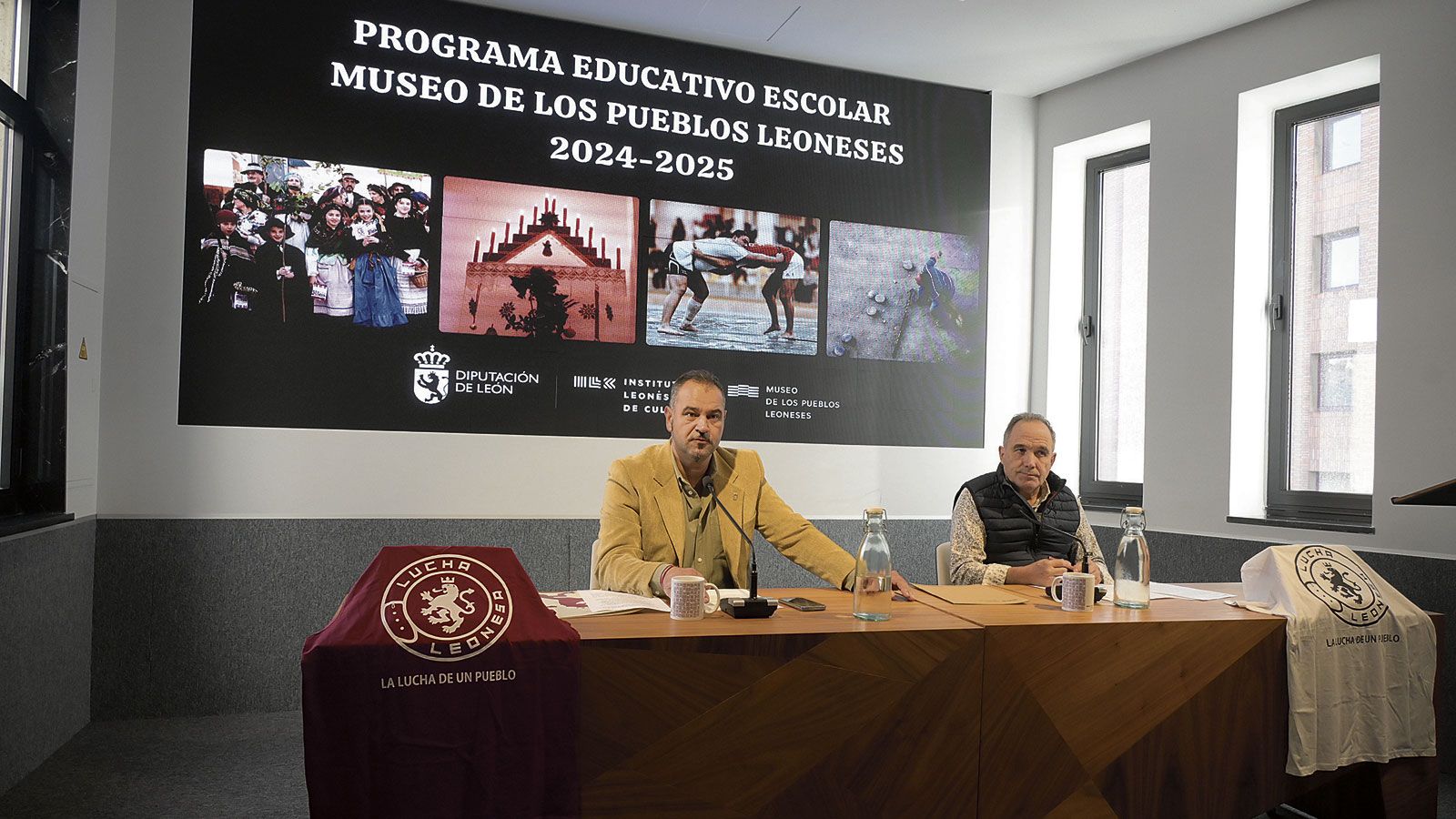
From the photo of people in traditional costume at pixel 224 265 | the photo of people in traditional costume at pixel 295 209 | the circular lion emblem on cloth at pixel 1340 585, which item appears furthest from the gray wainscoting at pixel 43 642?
the circular lion emblem on cloth at pixel 1340 585

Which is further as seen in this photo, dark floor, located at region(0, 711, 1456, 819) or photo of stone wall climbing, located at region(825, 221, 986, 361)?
photo of stone wall climbing, located at region(825, 221, 986, 361)

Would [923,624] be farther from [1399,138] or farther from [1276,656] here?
[1399,138]

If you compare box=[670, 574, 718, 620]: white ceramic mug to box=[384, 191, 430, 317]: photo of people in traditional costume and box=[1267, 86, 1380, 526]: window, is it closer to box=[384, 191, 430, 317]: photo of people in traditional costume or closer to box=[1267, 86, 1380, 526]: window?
box=[384, 191, 430, 317]: photo of people in traditional costume

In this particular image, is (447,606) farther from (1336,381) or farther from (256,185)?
(1336,381)

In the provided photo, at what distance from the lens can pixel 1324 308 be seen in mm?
4316

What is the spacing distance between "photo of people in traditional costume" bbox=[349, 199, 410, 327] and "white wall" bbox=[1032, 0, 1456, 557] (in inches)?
122

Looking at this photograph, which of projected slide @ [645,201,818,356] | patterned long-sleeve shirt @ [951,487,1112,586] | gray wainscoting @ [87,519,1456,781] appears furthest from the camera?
projected slide @ [645,201,818,356]

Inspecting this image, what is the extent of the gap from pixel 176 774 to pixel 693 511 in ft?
6.15

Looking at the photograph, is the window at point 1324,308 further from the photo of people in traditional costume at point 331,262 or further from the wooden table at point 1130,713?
the photo of people in traditional costume at point 331,262

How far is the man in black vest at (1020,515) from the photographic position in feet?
11.1

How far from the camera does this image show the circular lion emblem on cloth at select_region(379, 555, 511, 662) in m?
1.97

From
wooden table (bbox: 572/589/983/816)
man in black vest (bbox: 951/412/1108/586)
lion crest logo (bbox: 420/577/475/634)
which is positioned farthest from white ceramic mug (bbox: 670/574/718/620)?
man in black vest (bbox: 951/412/1108/586)

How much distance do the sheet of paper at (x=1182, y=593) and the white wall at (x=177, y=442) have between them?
89.4 inches

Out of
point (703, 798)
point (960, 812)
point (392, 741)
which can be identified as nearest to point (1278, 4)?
point (960, 812)
